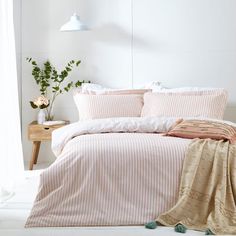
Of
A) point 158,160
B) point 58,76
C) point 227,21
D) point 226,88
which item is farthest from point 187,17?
point 158,160

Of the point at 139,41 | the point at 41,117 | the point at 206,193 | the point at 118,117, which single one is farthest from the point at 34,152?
the point at 206,193

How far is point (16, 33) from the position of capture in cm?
554

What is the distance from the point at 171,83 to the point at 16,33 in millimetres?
1613

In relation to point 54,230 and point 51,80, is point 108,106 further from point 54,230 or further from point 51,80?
point 54,230

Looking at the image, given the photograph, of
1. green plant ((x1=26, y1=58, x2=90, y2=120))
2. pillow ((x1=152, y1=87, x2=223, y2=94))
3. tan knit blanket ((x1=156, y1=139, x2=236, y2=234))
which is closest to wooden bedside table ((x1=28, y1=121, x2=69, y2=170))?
green plant ((x1=26, y1=58, x2=90, y2=120))

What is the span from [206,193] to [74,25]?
260cm

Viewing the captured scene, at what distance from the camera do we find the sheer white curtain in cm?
443

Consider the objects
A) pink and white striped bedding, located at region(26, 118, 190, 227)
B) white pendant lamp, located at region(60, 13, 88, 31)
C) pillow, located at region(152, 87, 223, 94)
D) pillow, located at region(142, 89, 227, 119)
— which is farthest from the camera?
white pendant lamp, located at region(60, 13, 88, 31)

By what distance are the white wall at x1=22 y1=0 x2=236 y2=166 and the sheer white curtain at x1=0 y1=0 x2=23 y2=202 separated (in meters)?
0.81

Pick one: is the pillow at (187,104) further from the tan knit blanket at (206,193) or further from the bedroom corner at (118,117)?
the tan knit blanket at (206,193)

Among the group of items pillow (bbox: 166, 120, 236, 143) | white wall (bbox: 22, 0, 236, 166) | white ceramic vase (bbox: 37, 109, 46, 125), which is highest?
white wall (bbox: 22, 0, 236, 166)

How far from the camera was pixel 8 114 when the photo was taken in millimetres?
4625

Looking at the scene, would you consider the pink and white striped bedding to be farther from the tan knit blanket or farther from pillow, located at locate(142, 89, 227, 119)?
pillow, located at locate(142, 89, 227, 119)

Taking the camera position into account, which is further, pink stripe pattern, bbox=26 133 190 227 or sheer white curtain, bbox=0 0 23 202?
sheer white curtain, bbox=0 0 23 202
